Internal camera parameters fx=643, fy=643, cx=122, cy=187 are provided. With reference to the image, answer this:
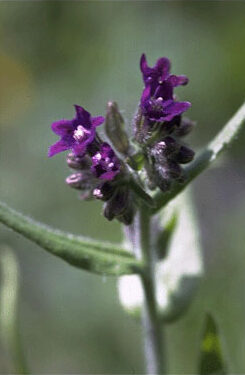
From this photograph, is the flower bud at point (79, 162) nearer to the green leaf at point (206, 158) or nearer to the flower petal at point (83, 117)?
the flower petal at point (83, 117)

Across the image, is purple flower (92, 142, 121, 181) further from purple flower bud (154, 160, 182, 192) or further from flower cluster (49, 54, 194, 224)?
purple flower bud (154, 160, 182, 192)

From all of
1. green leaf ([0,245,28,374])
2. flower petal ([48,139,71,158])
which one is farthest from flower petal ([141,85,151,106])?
green leaf ([0,245,28,374])

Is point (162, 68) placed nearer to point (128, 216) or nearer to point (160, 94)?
point (160, 94)

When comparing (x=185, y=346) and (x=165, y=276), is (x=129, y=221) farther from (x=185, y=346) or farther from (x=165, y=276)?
(x=185, y=346)

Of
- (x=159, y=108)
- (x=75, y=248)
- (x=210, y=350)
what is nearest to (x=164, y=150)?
(x=159, y=108)

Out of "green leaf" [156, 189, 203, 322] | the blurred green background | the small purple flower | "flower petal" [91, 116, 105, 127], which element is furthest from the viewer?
the blurred green background

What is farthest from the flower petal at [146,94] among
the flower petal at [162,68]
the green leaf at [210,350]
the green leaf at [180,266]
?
the green leaf at [210,350]

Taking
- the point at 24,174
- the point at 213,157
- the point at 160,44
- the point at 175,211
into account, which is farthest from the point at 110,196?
the point at 160,44

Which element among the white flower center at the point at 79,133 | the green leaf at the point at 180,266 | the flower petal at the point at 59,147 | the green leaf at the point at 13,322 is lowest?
the green leaf at the point at 13,322
